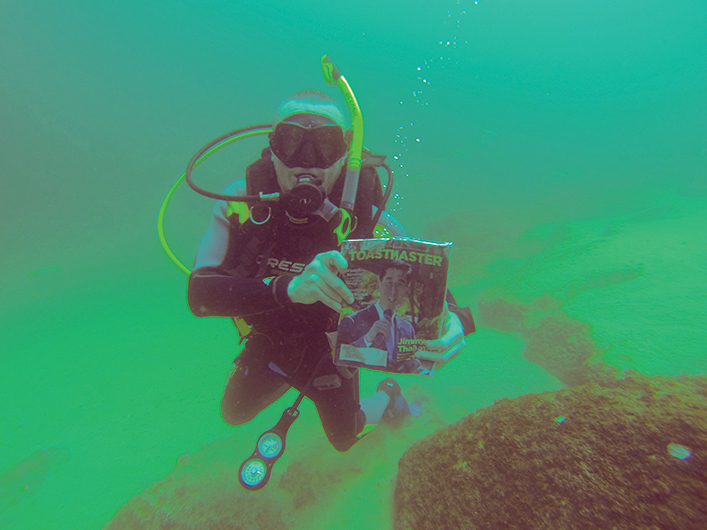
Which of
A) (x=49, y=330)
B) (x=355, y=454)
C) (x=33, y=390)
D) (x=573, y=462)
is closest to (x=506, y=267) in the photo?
(x=355, y=454)

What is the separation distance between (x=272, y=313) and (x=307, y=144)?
1365 millimetres

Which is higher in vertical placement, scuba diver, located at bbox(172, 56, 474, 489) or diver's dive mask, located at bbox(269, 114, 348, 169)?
diver's dive mask, located at bbox(269, 114, 348, 169)

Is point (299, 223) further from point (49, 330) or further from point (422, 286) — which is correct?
point (49, 330)

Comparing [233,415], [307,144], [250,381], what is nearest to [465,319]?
[307,144]

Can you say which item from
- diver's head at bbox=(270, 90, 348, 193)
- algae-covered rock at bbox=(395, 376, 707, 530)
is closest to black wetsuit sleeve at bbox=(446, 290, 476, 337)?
algae-covered rock at bbox=(395, 376, 707, 530)

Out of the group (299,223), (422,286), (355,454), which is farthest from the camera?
(355,454)

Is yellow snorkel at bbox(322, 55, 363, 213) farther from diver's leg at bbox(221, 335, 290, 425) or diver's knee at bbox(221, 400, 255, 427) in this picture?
diver's knee at bbox(221, 400, 255, 427)

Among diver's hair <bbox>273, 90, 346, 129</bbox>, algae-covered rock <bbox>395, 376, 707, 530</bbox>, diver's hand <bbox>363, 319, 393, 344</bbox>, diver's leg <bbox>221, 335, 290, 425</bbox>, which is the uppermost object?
diver's hair <bbox>273, 90, 346, 129</bbox>

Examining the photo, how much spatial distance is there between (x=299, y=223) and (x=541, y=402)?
6.39ft

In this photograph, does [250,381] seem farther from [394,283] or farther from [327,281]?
[394,283]

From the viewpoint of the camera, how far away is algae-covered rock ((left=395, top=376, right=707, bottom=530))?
120cm

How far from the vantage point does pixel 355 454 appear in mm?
2936

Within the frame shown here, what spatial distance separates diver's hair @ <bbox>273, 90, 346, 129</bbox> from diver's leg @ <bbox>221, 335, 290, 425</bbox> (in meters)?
1.95

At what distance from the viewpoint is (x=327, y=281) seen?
1.44m
